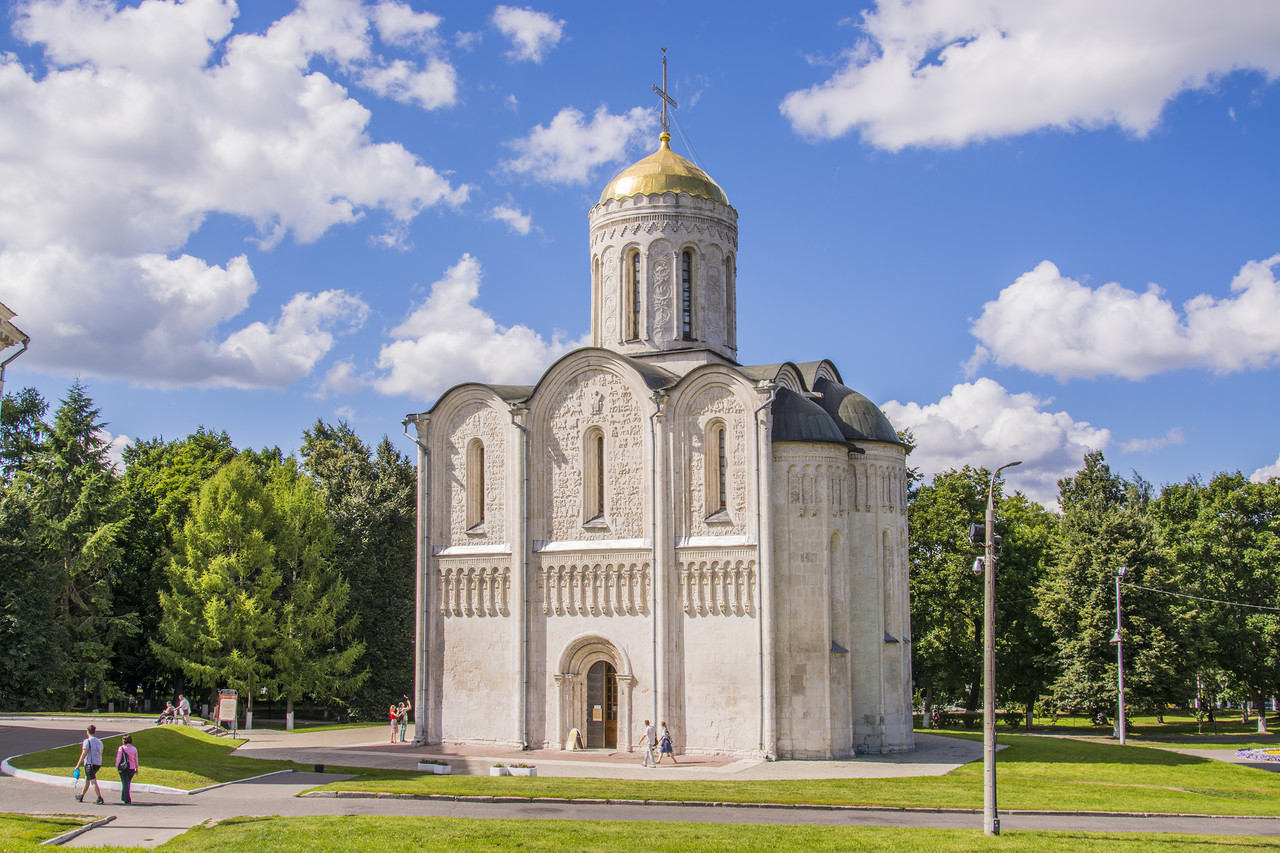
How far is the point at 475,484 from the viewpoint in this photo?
30422 millimetres

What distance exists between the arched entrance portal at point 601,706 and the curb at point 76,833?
45.0 feet

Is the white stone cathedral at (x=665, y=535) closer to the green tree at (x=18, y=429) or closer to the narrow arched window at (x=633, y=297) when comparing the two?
the narrow arched window at (x=633, y=297)

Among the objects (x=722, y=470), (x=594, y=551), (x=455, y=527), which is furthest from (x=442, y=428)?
(x=722, y=470)

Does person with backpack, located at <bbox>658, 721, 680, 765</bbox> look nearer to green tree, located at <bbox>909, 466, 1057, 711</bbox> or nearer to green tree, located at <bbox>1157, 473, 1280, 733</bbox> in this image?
green tree, located at <bbox>909, 466, 1057, 711</bbox>

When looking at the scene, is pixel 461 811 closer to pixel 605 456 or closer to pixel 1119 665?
pixel 605 456

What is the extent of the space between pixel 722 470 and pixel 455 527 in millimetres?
8206

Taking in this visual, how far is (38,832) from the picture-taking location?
46.2 ft

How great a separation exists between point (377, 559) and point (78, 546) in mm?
10063

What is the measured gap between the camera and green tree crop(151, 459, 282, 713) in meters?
34.3

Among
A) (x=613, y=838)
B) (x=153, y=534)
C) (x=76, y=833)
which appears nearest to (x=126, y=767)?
(x=76, y=833)

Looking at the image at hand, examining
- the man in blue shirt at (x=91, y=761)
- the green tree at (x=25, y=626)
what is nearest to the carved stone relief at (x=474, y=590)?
the man in blue shirt at (x=91, y=761)

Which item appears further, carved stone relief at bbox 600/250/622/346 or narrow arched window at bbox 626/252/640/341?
carved stone relief at bbox 600/250/622/346

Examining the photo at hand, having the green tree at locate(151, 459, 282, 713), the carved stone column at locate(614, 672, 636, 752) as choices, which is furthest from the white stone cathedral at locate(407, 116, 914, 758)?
the green tree at locate(151, 459, 282, 713)

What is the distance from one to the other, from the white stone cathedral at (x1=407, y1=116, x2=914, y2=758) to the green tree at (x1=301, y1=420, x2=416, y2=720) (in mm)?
10068
